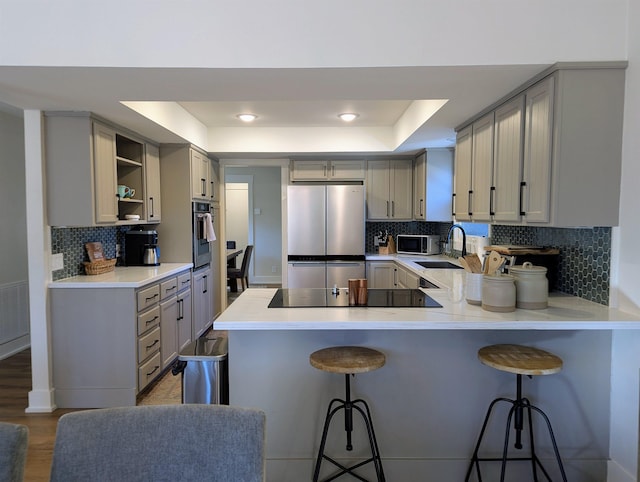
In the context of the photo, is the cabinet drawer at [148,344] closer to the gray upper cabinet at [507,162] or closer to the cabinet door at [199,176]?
the cabinet door at [199,176]

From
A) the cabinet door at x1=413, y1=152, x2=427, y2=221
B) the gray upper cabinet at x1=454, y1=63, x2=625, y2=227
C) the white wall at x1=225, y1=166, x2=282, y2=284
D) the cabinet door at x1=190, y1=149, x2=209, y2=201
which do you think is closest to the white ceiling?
the gray upper cabinet at x1=454, y1=63, x2=625, y2=227

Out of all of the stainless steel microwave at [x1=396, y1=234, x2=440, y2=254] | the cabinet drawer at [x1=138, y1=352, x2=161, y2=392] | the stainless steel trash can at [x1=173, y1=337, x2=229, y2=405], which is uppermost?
the stainless steel microwave at [x1=396, y1=234, x2=440, y2=254]

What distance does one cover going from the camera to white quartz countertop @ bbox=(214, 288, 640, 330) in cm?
187

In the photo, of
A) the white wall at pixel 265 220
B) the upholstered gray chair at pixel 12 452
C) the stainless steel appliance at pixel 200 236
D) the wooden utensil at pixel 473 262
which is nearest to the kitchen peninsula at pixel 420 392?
the wooden utensil at pixel 473 262

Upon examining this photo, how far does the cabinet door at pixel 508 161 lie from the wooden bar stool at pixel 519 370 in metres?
0.84

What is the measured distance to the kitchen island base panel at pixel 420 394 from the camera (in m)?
2.12

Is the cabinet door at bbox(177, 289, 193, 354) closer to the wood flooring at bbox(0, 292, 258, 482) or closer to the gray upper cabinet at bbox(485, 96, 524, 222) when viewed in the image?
the wood flooring at bbox(0, 292, 258, 482)

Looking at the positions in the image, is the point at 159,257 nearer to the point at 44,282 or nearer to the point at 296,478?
the point at 44,282

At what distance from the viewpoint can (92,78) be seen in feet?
7.14

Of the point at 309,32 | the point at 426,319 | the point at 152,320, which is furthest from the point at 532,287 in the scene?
the point at 152,320

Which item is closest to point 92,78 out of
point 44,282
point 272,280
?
point 44,282

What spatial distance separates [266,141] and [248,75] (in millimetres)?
2575

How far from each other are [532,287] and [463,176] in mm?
1530

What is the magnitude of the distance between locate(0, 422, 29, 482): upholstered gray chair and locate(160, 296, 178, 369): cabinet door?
2.50 meters
